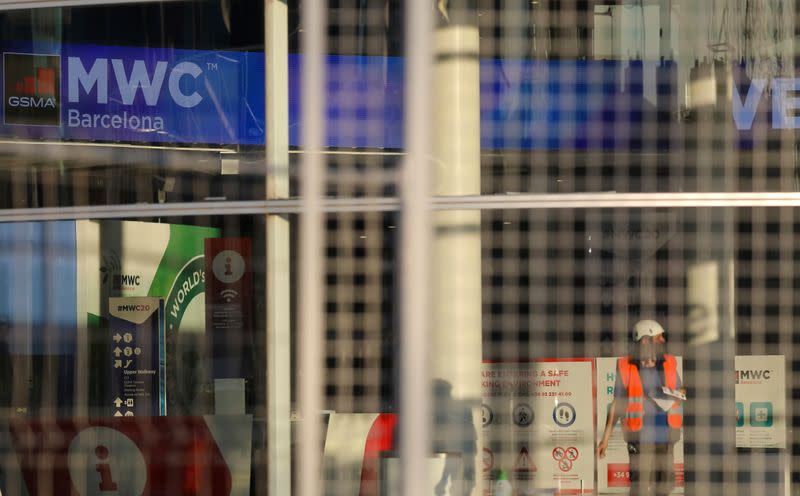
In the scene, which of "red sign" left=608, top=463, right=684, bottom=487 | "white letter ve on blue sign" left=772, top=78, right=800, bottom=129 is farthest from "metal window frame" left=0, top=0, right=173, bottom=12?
"red sign" left=608, top=463, right=684, bottom=487

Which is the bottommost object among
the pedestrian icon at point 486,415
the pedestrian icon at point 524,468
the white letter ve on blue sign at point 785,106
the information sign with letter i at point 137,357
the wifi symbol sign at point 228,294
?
the pedestrian icon at point 524,468

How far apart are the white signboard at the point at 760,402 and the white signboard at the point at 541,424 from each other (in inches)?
25.5

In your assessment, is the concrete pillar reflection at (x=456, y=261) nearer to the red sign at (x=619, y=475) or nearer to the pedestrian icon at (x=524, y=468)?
the pedestrian icon at (x=524, y=468)

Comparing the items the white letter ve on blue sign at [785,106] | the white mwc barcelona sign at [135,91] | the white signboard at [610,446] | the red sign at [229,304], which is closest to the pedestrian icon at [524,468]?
the white signboard at [610,446]

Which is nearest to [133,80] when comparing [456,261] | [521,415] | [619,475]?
[456,261]

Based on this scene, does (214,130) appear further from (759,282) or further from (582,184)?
(759,282)

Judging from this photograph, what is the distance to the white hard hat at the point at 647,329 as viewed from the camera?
15.3 ft

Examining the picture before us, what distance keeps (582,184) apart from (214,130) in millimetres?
1708

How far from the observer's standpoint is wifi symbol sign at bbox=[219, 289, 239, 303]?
491cm

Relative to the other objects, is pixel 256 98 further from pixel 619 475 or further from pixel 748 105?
pixel 619 475

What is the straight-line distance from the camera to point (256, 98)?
4.96 m

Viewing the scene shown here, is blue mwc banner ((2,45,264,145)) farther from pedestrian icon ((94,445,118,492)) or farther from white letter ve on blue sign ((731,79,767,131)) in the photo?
white letter ve on blue sign ((731,79,767,131))

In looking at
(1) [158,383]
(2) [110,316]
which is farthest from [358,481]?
(2) [110,316]

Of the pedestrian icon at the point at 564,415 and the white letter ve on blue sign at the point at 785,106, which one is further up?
the white letter ve on blue sign at the point at 785,106
